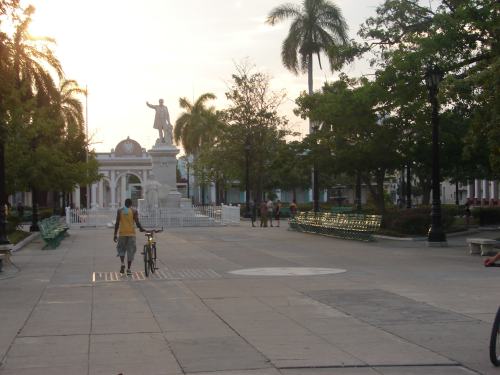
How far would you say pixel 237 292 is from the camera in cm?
1414

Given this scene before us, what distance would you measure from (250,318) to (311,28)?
4236cm

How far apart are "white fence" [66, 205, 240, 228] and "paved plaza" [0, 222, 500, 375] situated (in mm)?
25087

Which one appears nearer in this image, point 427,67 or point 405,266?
point 405,266

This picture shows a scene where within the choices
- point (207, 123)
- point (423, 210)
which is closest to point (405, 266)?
point (423, 210)

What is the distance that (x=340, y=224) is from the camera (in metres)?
32.4

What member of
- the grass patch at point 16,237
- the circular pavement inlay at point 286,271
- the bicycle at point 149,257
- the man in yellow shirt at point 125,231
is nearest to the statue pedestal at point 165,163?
the grass patch at point 16,237

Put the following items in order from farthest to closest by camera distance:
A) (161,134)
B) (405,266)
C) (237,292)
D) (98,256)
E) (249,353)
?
(161,134) → (98,256) → (405,266) → (237,292) → (249,353)

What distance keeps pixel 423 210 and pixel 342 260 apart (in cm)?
1161

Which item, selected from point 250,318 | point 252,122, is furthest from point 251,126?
point 250,318

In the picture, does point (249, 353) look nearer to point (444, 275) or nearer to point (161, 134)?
point (444, 275)

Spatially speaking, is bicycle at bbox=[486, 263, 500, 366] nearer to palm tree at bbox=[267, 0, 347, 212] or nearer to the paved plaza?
the paved plaza

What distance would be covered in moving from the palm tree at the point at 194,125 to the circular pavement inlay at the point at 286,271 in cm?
5963

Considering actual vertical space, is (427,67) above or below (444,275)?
above

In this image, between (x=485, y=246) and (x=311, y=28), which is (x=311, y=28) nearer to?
(x=311, y=28)
